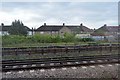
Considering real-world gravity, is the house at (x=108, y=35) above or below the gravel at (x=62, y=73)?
above

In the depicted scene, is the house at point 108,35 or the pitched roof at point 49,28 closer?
the house at point 108,35

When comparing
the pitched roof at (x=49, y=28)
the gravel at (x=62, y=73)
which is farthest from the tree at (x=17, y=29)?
the gravel at (x=62, y=73)

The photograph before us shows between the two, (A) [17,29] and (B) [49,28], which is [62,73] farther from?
(B) [49,28]

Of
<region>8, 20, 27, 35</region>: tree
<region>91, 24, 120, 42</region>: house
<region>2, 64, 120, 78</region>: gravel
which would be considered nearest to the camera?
<region>2, 64, 120, 78</region>: gravel

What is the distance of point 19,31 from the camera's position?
4584 centimetres

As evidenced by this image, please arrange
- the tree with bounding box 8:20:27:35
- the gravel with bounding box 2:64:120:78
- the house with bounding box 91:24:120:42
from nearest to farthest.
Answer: the gravel with bounding box 2:64:120:78 → the house with bounding box 91:24:120:42 → the tree with bounding box 8:20:27:35

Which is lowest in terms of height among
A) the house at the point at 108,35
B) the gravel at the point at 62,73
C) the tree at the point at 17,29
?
the gravel at the point at 62,73

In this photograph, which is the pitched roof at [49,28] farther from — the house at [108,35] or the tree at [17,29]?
the house at [108,35]

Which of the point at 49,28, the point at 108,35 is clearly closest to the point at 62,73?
the point at 108,35

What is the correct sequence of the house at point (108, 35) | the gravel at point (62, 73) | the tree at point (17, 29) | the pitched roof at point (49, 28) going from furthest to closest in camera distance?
the pitched roof at point (49, 28) → the tree at point (17, 29) → the house at point (108, 35) → the gravel at point (62, 73)

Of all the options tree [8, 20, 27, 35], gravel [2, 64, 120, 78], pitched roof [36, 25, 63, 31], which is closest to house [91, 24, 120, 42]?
pitched roof [36, 25, 63, 31]

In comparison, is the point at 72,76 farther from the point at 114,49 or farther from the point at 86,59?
the point at 114,49

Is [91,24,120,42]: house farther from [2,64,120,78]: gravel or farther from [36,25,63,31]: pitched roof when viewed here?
[2,64,120,78]: gravel

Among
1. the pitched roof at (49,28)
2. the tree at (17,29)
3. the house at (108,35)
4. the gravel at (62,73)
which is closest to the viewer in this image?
the gravel at (62,73)
